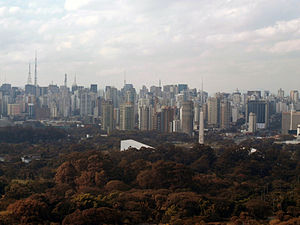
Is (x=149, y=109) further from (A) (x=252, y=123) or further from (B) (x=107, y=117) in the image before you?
(A) (x=252, y=123)

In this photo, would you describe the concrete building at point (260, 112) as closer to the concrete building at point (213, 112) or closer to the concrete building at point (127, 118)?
the concrete building at point (213, 112)

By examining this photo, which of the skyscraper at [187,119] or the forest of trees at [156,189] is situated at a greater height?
the skyscraper at [187,119]

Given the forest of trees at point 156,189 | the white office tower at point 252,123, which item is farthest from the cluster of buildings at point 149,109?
the forest of trees at point 156,189

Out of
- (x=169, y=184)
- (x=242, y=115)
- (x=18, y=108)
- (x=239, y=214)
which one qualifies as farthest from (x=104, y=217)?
(x=18, y=108)

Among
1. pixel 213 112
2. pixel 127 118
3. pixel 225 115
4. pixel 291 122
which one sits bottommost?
pixel 291 122

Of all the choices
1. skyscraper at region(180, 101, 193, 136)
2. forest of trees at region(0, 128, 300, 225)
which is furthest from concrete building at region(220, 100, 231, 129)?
forest of trees at region(0, 128, 300, 225)

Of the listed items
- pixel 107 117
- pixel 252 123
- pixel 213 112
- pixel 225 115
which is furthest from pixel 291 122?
pixel 107 117

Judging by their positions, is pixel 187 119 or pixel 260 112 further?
pixel 260 112
